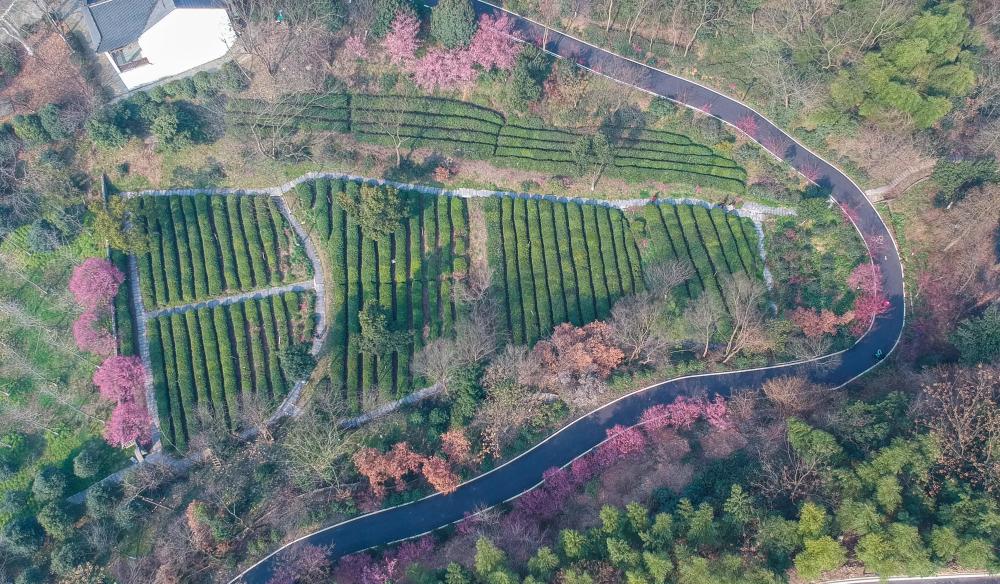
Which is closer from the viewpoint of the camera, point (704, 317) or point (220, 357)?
point (704, 317)

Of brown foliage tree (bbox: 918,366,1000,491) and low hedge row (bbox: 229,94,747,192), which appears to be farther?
low hedge row (bbox: 229,94,747,192)

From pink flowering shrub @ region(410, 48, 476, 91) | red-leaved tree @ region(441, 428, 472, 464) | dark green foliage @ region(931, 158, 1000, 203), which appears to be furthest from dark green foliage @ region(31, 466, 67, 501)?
dark green foliage @ region(931, 158, 1000, 203)

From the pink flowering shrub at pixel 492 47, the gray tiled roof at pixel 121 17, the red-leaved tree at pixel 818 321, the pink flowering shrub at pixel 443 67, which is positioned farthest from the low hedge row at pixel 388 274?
the red-leaved tree at pixel 818 321

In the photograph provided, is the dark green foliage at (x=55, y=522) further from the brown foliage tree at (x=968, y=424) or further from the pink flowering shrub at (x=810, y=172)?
the pink flowering shrub at (x=810, y=172)

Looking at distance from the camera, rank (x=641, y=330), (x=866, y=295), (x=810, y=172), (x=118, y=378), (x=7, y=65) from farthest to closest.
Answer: (x=7, y=65), (x=810, y=172), (x=866, y=295), (x=641, y=330), (x=118, y=378)

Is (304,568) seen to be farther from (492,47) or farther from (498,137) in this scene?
(492,47)

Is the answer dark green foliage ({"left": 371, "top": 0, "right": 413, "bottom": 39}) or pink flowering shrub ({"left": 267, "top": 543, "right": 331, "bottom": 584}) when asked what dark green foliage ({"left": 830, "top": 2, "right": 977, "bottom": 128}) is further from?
pink flowering shrub ({"left": 267, "top": 543, "right": 331, "bottom": 584})

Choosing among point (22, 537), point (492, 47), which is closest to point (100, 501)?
point (22, 537)
